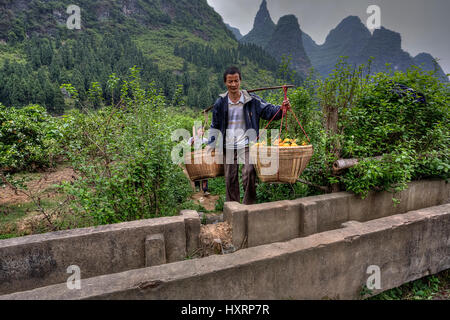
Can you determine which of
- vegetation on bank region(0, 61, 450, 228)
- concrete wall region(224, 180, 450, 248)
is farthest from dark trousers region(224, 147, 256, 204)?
vegetation on bank region(0, 61, 450, 228)

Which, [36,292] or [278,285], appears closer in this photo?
[36,292]

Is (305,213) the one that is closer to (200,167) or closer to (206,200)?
(200,167)

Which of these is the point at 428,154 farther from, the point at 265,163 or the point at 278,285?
the point at 278,285

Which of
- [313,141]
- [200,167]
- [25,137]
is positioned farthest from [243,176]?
[25,137]

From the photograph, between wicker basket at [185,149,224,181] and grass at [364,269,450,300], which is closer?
grass at [364,269,450,300]

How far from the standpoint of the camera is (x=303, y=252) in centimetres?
191

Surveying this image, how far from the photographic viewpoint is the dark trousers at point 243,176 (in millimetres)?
3125

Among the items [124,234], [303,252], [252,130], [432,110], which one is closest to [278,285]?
[303,252]

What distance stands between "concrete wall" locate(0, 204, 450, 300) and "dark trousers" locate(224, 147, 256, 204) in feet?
3.90

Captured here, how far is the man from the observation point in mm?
3115

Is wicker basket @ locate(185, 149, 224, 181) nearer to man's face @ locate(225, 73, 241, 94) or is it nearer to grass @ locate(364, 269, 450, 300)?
man's face @ locate(225, 73, 241, 94)

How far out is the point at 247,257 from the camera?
179cm

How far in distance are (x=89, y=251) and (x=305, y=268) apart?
180 cm
